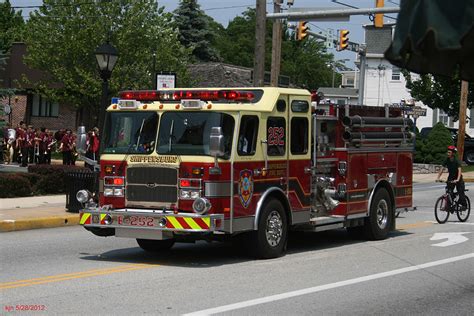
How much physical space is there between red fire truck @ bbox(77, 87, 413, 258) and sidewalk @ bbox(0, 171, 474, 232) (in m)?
3.90

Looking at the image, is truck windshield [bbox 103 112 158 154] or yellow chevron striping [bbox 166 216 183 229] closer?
yellow chevron striping [bbox 166 216 183 229]

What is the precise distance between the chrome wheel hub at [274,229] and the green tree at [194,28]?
5475 centimetres

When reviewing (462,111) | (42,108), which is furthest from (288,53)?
(462,111)

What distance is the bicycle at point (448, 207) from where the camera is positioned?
59.7 ft

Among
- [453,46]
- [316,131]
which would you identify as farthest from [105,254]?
[453,46]

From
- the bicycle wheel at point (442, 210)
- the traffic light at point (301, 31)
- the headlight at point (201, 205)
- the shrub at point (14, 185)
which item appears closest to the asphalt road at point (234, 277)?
the headlight at point (201, 205)

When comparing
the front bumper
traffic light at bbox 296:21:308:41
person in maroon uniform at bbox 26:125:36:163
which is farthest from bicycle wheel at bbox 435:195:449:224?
person in maroon uniform at bbox 26:125:36:163

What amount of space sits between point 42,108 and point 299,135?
40.3m

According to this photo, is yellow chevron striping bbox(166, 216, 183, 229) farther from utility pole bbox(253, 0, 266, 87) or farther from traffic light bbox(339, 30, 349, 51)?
traffic light bbox(339, 30, 349, 51)

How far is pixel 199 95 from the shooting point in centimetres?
1169

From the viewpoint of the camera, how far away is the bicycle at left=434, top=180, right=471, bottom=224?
18.2m

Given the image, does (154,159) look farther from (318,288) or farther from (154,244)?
(318,288)

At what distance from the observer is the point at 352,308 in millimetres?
8562

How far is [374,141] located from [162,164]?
16.0ft
